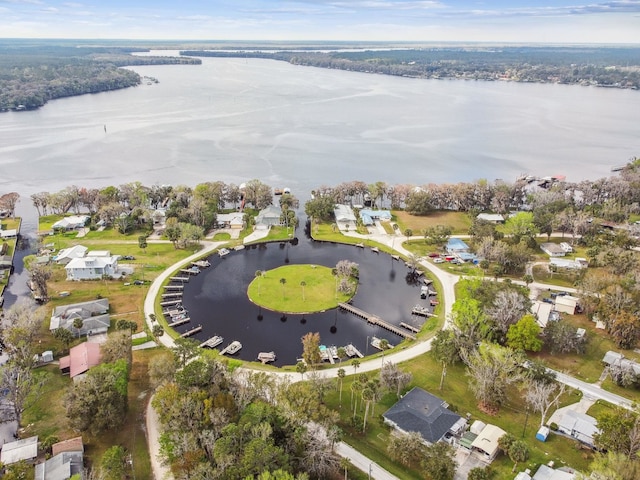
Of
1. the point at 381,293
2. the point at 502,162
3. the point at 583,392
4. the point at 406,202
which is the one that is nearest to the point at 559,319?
the point at 583,392

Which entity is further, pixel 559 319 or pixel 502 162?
pixel 502 162

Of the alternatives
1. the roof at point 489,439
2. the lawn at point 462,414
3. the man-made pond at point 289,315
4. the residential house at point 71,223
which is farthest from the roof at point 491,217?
the residential house at point 71,223

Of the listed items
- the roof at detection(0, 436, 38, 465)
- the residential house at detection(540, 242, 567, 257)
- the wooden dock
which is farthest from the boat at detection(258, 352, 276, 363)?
the residential house at detection(540, 242, 567, 257)

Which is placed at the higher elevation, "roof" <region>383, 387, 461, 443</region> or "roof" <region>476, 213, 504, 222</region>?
"roof" <region>476, 213, 504, 222</region>

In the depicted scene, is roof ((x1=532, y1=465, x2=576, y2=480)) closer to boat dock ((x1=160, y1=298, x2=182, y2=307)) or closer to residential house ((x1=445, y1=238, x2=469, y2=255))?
residential house ((x1=445, y1=238, x2=469, y2=255))

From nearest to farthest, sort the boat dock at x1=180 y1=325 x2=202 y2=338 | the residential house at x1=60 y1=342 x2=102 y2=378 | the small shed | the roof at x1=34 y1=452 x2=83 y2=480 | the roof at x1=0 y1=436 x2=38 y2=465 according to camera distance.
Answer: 1. the roof at x1=34 y1=452 x2=83 y2=480
2. the roof at x1=0 y1=436 x2=38 y2=465
3. the small shed
4. the residential house at x1=60 y1=342 x2=102 y2=378
5. the boat dock at x1=180 y1=325 x2=202 y2=338

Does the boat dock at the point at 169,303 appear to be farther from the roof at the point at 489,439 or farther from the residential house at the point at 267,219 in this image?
the roof at the point at 489,439

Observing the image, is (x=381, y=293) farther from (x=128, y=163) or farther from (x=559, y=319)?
(x=128, y=163)
